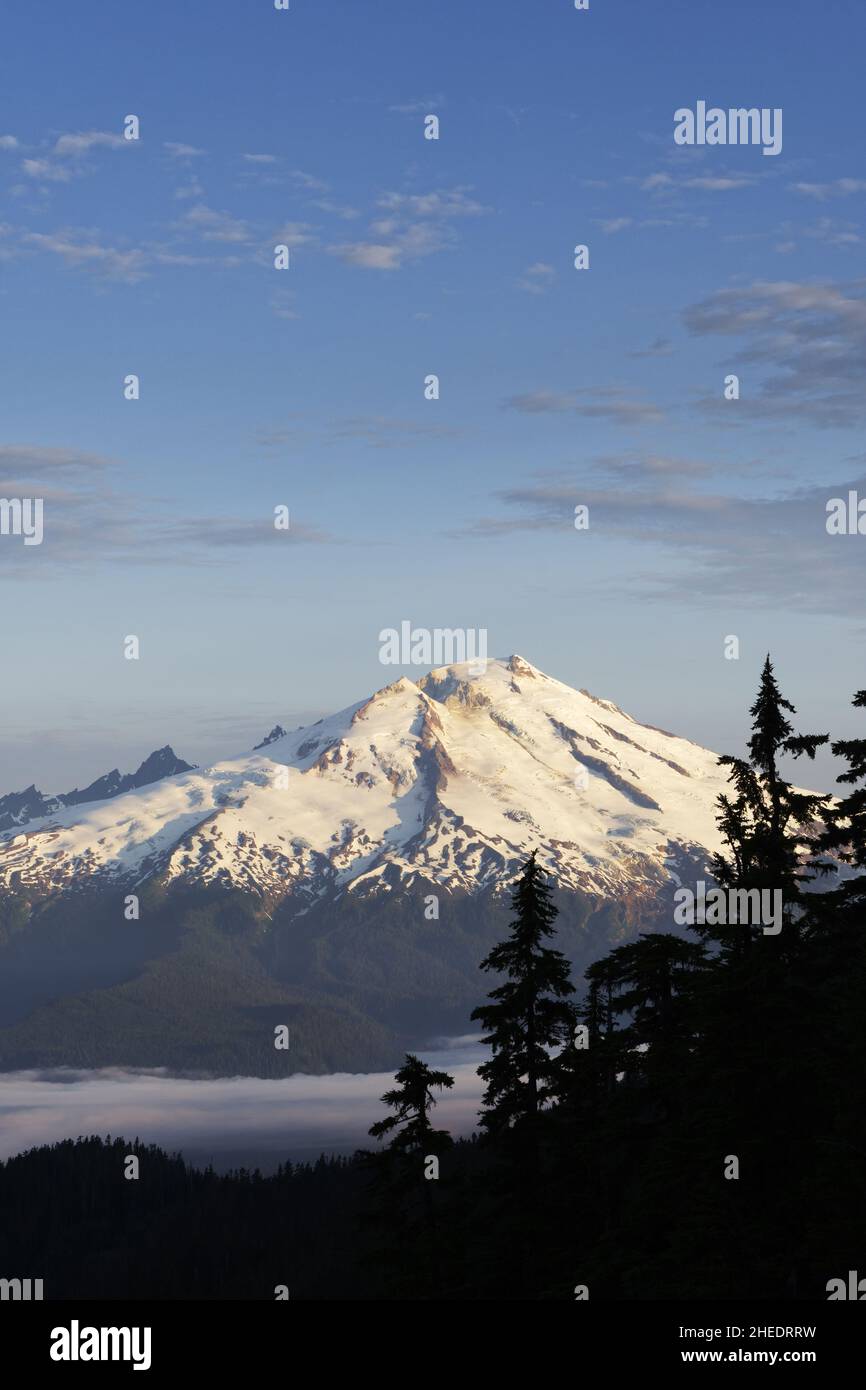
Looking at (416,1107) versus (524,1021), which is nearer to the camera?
(416,1107)

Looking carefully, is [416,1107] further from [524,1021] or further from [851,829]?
[851,829]

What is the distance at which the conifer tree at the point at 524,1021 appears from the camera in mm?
50312

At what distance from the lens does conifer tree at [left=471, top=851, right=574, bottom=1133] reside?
50.3 m

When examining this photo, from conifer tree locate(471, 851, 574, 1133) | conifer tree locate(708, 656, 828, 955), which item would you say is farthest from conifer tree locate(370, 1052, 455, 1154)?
conifer tree locate(708, 656, 828, 955)

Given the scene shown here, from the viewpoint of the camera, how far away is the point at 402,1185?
49688mm

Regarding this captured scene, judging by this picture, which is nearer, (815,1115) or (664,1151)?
(815,1115)

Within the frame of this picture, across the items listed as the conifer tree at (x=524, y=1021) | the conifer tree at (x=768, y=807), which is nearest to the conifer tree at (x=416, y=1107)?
the conifer tree at (x=524, y=1021)

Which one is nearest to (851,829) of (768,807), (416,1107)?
(768,807)

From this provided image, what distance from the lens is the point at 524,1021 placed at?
169 feet

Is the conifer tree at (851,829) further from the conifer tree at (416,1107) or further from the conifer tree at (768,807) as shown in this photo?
the conifer tree at (416,1107)

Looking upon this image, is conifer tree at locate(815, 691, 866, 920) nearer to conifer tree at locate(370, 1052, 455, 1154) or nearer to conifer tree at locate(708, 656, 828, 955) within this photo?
conifer tree at locate(708, 656, 828, 955)
